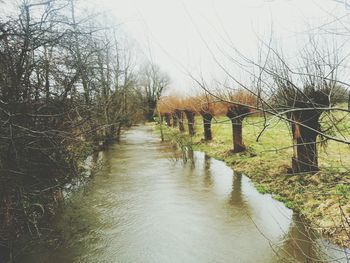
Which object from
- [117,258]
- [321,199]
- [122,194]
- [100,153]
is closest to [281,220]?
[321,199]

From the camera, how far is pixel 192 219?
778 centimetres

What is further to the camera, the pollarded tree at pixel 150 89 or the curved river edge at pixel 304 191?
the pollarded tree at pixel 150 89

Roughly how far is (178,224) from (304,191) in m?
3.51

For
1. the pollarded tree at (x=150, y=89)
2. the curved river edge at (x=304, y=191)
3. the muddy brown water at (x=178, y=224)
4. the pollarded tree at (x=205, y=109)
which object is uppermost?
the pollarded tree at (x=150, y=89)

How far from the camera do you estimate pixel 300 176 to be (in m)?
9.62

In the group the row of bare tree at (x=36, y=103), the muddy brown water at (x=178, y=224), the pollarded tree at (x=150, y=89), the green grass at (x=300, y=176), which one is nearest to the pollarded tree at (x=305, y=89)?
the green grass at (x=300, y=176)

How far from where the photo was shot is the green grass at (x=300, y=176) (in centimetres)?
437

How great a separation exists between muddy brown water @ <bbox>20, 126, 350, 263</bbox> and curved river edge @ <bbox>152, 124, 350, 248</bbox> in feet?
0.88

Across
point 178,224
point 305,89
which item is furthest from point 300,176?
point 178,224

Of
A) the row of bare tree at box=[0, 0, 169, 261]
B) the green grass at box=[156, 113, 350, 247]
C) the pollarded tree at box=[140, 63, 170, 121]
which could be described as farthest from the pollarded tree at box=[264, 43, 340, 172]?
the pollarded tree at box=[140, 63, 170, 121]

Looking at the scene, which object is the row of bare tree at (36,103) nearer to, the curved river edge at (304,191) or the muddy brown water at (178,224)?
the muddy brown water at (178,224)

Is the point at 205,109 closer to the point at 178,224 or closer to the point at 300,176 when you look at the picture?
the point at 300,176

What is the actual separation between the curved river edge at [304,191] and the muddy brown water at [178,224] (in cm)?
27

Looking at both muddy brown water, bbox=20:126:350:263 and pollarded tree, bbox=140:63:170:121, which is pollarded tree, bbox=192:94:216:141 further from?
pollarded tree, bbox=140:63:170:121
